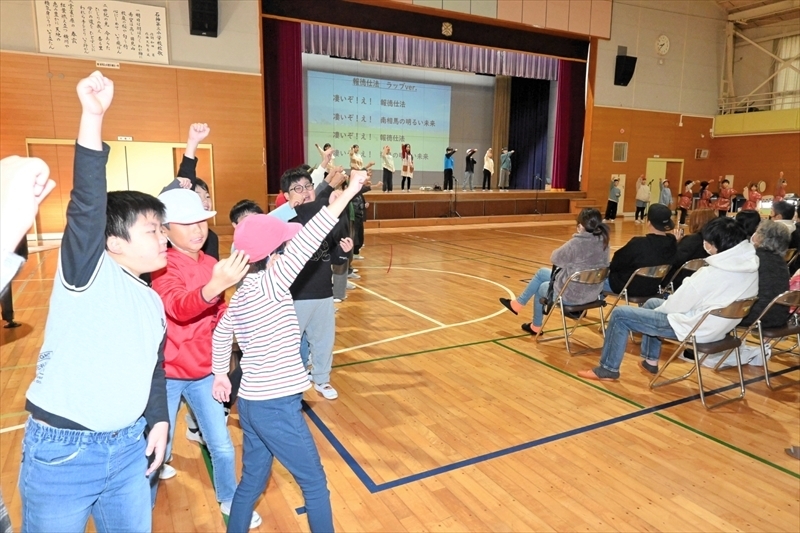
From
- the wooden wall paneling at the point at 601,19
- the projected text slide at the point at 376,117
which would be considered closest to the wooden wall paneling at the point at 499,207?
the projected text slide at the point at 376,117

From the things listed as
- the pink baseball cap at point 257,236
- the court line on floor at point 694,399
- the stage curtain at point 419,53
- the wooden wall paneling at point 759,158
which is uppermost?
the stage curtain at point 419,53

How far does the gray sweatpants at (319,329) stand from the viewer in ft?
11.0

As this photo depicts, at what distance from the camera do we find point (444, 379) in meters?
4.04

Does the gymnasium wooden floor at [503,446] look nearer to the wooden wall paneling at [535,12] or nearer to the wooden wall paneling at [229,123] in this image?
the wooden wall paneling at [229,123]

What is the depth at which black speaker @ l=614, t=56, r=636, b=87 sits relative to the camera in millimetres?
17125

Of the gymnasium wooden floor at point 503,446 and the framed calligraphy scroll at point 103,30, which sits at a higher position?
the framed calligraphy scroll at point 103,30

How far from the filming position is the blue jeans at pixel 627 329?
3766 mm

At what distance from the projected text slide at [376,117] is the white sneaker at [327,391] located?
44.5ft

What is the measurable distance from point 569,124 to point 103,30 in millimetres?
13846

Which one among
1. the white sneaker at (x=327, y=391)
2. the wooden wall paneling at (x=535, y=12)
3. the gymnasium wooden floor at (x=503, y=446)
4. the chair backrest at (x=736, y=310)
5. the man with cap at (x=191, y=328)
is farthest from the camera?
the wooden wall paneling at (x=535, y=12)

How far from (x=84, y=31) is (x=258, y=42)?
3645 millimetres

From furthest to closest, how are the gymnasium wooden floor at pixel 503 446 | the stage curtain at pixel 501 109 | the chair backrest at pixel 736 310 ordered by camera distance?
the stage curtain at pixel 501 109 < the chair backrest at pixel 736 310 < the gymnasium wooden floor at pixel 503 446

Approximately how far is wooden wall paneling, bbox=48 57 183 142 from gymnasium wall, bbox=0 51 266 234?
0.06 ft

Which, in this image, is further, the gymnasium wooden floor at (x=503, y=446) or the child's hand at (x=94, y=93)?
the gymnasium wooden floor at (x=503, y=446)
